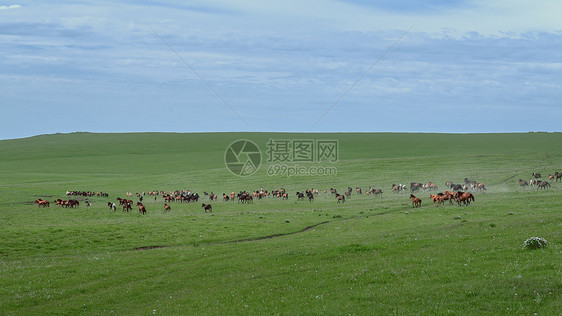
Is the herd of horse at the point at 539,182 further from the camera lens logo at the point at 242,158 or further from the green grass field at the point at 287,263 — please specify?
the camera lens logo at the point at 242,158

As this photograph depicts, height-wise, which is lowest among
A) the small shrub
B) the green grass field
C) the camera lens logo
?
the green grass field

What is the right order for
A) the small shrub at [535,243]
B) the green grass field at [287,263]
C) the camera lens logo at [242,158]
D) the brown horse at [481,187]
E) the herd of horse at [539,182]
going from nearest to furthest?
the green grass field at [287,263] → the small shrub at [535,243] → the herd of horse at [539,182] → the brown horse at [481,187] → the camera lens logo at [242,158]

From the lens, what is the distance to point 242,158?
12169cm

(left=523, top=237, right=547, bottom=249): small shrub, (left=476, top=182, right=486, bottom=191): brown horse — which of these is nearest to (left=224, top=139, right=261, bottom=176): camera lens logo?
(left=476, top=182, right=486, bottom=191): brown horse

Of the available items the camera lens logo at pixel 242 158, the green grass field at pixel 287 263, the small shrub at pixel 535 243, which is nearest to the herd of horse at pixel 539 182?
the green grass field at pixel 287 263

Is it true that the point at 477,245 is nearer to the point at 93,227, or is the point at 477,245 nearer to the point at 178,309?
the point at 178,309

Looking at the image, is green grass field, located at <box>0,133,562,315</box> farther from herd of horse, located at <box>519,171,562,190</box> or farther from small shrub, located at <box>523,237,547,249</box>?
herd of horse, located at <box>519,171,562,190</box>

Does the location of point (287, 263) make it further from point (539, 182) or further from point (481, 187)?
point (539, 182)

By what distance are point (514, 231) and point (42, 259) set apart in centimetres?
2120

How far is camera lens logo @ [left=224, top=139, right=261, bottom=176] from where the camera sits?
9713 centimetres

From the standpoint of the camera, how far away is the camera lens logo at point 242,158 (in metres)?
97.1

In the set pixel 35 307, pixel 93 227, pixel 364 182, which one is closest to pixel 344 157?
pixel 364 182

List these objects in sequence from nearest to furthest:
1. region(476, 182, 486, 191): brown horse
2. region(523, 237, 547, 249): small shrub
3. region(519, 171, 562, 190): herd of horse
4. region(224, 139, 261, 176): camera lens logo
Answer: region(523, 237, 547, 249): small shrub, region(519, 171, 562, 190): herd of horse, region(476, 182, 486, 191): brown horse, region(224, 139, 261, 176): camera lens logo

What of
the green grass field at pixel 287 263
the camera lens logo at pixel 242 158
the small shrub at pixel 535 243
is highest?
the camera lens logo at pixel 242 158
